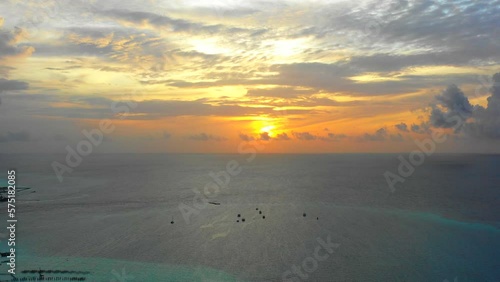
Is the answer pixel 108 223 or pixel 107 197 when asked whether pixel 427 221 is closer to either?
pixel 108 223

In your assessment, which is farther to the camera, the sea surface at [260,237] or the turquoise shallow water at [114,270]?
the sea surface at [260,237]

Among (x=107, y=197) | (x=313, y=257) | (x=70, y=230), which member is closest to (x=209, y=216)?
(x=70, y=230)

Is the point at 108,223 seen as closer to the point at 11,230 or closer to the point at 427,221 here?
the point at 11,230

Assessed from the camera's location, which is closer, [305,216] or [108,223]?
[108,223]

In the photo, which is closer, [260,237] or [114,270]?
[114,270]

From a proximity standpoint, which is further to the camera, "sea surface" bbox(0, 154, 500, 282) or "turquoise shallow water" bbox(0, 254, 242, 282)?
"sea surface" bbox(0, 154, 500, 282)

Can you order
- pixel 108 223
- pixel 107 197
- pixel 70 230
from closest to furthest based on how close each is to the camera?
pixel 70 230
pixel 108 223
pixel 107 197

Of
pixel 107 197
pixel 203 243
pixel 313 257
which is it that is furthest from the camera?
pixel 107 197

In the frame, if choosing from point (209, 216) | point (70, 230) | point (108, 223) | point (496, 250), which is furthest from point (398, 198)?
point (70, 230)

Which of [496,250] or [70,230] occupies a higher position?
[70,230]
